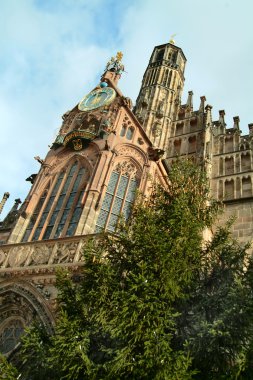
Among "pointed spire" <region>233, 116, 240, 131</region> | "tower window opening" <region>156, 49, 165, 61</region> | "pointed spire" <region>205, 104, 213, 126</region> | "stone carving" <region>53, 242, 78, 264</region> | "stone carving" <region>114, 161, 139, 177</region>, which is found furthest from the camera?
"tower window opening" <region>156, 49, 165, 61</region>

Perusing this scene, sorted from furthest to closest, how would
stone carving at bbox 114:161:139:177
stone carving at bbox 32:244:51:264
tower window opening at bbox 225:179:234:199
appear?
1. tower window opening at bbox 225:179:234:199
2. stone carving at bbox 114:161:139:177
3. stone carving at bbox 32:244:51:264

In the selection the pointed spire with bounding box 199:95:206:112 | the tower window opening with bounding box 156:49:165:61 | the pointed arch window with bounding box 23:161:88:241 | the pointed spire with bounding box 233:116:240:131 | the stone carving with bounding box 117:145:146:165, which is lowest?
the pointed arch window with bounding box 23:161:88:241

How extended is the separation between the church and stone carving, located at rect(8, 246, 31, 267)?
41 millimetres

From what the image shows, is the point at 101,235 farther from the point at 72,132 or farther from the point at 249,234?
the point at 249,234

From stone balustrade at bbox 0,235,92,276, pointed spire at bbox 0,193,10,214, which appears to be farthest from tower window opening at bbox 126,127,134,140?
pointed spire at bbox 0,193,10,214

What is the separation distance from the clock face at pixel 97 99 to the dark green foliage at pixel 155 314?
10608 millimetres

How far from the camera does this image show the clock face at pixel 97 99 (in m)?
20.7

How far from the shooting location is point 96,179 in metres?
16.4

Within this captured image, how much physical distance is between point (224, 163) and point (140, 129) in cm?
577

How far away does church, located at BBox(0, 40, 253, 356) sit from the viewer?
1295cm

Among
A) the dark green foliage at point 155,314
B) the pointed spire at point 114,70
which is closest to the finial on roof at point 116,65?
the pointed spire at point 114,70

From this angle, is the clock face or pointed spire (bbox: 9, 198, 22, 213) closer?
the clock face

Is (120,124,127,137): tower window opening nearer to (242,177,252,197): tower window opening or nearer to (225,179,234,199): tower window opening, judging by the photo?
(225,179,234,199): tower window opening

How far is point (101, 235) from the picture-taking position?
11.7 metres
